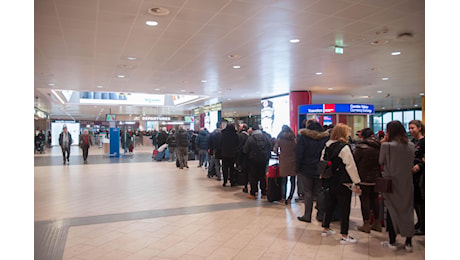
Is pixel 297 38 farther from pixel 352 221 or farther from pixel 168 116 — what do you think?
pixel 168 116

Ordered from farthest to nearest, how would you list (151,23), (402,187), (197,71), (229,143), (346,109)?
(346,109), (197,71), (229,143), (151,23), (402,187)

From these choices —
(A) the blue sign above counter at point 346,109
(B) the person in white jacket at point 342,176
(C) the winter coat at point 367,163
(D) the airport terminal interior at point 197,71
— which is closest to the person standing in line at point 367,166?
(C) the winter coat at point 367,163

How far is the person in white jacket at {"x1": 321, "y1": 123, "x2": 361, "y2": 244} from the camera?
4.25 m

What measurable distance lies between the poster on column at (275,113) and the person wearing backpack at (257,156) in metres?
9.88

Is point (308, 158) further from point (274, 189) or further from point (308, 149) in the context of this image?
point (274, 189)

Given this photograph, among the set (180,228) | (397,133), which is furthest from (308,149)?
(180,228)

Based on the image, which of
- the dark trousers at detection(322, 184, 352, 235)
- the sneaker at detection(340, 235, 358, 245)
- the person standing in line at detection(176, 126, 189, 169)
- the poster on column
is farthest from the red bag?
the poster on column

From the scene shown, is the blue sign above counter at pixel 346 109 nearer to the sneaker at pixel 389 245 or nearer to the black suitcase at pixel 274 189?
the black suitcase at pixel 274 189

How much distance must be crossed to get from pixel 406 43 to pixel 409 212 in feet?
16.1

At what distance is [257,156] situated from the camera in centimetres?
676

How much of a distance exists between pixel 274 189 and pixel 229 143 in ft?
6.58

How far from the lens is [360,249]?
13.6ft

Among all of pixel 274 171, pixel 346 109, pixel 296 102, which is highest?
pixel 296 102
